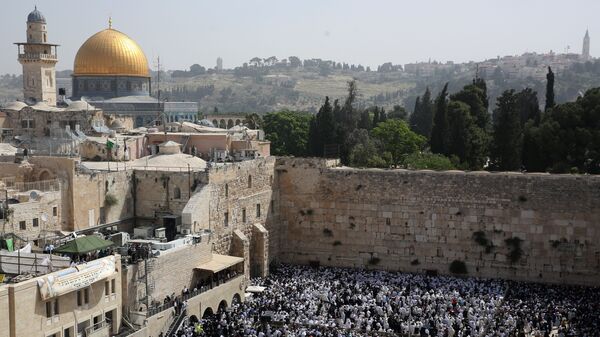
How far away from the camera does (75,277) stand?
61.4ft

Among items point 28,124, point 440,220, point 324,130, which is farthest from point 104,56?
point 440,220

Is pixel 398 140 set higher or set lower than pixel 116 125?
lower

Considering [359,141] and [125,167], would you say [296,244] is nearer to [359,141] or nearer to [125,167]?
[125,167]

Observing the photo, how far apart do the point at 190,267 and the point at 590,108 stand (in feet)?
64.6

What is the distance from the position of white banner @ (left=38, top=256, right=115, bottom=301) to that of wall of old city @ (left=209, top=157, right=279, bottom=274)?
681 cm

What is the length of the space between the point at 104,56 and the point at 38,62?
508 cm

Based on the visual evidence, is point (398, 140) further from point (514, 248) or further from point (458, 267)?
point (514, 248)

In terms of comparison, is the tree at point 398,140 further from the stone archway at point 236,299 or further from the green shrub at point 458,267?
the stone archway at point 236,299

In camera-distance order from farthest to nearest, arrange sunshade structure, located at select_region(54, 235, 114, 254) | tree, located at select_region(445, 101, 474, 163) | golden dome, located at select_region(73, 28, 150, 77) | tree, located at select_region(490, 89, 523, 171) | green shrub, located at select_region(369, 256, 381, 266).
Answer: golden dome, located at select_region(73, 28, 150, 77), tree, located at select_region(445, 101, 474, 163), tree, located at select_region(490, 89, 523, 171), green shrub, located at select_region(369, 256, 381, 266), sunshade structure, located at select_region(54, 235, 114, 254)

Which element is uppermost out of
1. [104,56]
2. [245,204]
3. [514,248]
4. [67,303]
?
[104,56]

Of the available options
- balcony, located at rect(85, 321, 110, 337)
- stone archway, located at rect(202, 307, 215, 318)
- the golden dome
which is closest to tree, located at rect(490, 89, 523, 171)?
stone archway, located at rect(202, 307, 215, 318)

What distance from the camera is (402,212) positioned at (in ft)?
96.5

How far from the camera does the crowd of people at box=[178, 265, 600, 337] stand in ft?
72.4

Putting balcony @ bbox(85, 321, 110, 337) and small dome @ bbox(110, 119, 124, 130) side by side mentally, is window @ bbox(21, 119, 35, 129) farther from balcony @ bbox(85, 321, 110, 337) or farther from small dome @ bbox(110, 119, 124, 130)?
balcony @ bbox(85, 321, 110, 337)
